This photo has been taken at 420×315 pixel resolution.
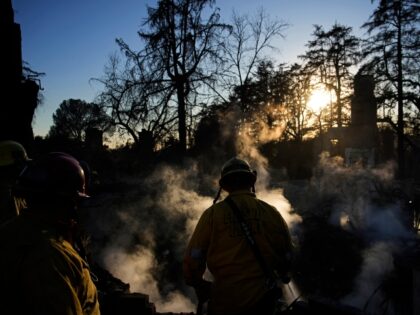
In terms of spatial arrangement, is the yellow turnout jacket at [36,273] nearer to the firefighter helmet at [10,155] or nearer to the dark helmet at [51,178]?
the dark helmet at [51,178]

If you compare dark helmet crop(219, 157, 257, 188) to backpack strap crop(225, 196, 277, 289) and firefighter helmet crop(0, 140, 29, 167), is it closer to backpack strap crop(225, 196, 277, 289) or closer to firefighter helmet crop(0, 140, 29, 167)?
backpack strap crop(225, 196, 277, 289)

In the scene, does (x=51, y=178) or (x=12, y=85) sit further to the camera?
(x=12, y=85)

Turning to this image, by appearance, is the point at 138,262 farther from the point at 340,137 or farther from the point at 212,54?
the point at 340,137

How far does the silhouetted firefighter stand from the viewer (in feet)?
19.2

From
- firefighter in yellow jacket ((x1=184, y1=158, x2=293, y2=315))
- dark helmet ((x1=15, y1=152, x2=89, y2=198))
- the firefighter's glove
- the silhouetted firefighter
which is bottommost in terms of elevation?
the firefighter's glove

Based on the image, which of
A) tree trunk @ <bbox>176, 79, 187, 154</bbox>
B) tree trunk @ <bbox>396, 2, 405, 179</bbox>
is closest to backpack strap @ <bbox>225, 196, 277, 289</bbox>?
tree trunk @ <bbox>176, 79, 187, 154</bbox>

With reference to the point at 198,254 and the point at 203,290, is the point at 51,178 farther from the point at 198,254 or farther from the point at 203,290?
the point at 203,290

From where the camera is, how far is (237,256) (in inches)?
120

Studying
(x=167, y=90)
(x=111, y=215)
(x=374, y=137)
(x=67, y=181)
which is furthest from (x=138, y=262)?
(x=374, y=137)

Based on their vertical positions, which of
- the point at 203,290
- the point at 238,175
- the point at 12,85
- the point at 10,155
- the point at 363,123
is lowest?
the point at 203,290

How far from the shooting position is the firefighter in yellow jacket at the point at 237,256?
3027mm

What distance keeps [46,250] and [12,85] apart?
516 cm

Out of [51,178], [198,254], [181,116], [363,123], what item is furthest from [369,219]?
[51,178]

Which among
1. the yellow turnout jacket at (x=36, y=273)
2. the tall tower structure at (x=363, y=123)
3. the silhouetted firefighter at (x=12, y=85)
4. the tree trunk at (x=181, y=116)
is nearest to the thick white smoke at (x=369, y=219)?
the tall tower structure at (x=363, y=123)
